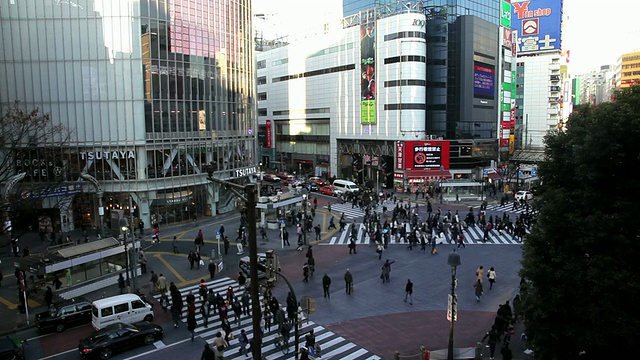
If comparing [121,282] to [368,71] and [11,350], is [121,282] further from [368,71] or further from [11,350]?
[368,71]

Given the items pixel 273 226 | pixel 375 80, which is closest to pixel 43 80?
pixel 273 226

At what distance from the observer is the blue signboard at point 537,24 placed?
96625mm

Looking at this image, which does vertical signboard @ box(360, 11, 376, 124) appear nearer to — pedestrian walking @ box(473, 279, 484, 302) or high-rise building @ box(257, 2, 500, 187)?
high-rise building @ box(257, 2, 500, 187)

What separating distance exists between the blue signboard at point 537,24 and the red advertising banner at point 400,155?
57.2 meters

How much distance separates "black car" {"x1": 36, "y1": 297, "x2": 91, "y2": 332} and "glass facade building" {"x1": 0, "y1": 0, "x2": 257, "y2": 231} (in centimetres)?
2117

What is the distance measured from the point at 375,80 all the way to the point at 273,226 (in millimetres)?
32101

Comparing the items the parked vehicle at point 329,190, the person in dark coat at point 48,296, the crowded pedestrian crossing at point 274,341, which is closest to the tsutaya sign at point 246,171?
the parked vehicle at point 329,190

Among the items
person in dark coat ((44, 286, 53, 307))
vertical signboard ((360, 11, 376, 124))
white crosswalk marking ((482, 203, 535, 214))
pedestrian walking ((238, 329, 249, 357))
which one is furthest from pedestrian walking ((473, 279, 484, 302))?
vertical signboard ((360, 11, 376, 124))

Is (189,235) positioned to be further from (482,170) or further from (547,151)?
(482,170)

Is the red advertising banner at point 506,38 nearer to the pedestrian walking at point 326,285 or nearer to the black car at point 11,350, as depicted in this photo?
the pedestrian walking at point 326,285

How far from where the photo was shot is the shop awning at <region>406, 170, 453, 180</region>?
60188 millimetres

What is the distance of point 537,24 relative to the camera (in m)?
99.6

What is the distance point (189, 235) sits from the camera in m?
39.0

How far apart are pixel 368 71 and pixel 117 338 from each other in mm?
54171
